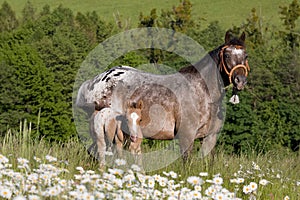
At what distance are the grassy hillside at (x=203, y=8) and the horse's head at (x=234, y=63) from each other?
272ft

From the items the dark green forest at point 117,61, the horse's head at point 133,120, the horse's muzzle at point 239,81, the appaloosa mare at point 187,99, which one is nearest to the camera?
the horse's head at point 133,120

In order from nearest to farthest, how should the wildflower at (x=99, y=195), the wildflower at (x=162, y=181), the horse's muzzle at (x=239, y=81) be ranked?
1. the wildflower at (x=99, y=195)
2. the wildflower at (x=162, y=181)
3. the horse's muzzle at (x=239, y=81)

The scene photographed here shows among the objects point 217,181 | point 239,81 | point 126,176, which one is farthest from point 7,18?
point 126,176

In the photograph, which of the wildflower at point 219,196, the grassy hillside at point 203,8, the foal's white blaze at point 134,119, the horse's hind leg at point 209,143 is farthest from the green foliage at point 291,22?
the wildflower at point 219,196

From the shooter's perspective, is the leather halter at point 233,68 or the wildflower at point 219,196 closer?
the wildflower at point 219,196

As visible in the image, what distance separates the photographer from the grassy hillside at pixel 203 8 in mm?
93062

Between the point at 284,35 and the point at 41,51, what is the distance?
3708cm

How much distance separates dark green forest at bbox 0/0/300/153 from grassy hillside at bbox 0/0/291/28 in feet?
19.3

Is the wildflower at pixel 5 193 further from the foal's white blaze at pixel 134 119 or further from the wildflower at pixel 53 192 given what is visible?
the foal's white blaze at pixel 134 119

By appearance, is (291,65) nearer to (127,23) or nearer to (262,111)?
(262,111)

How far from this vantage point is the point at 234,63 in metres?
7.77

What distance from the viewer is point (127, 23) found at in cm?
8994

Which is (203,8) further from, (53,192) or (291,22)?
(53,192)

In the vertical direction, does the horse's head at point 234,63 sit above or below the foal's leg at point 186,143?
above
